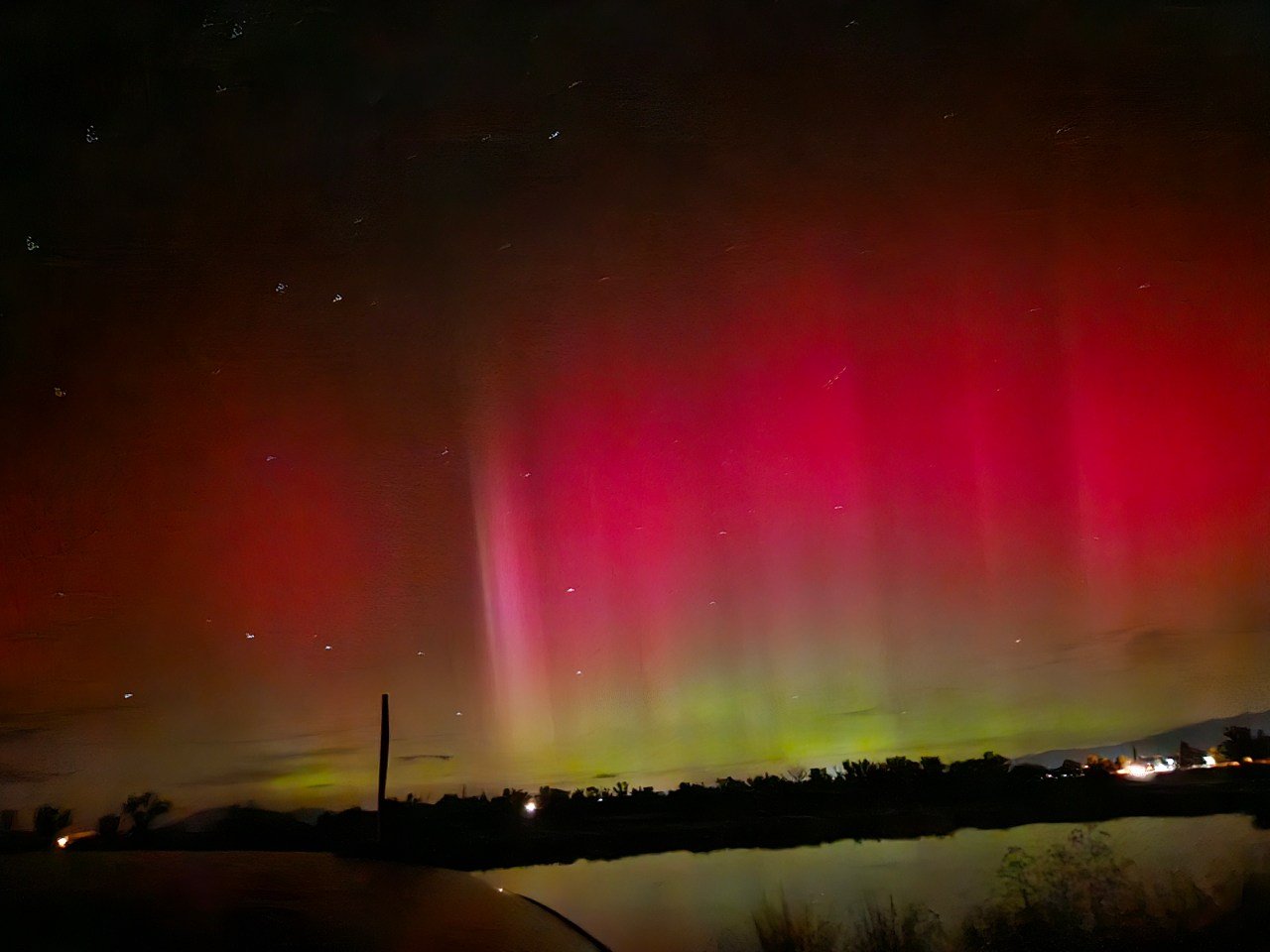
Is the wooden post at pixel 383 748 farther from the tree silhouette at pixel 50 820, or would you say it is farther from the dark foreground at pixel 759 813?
the tree silhouette at pixel 50 820

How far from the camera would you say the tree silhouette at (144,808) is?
491 cm

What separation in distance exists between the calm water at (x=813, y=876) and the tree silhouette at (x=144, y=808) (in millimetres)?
1931

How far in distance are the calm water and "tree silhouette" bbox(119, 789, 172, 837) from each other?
1.93m

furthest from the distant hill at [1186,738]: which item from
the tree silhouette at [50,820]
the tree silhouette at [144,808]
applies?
the tree silhouette at [50,820]

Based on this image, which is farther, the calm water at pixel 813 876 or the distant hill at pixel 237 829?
the distant hill at pixel 237 829

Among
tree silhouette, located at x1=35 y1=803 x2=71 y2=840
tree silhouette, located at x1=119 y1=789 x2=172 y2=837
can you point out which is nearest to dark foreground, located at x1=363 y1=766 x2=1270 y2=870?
tree silhouette, located at x1=119 y1=789 x2=172 y2=837

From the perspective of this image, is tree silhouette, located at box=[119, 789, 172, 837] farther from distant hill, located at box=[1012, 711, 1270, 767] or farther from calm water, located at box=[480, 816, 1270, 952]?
distant hill, located at box=[1012, 711, 1270, 767]

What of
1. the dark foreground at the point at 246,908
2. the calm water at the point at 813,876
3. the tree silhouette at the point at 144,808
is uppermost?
the tree silhouette at the point at 144,808

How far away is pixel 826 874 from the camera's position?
4898mm

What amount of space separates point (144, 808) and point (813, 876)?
12.4 ft

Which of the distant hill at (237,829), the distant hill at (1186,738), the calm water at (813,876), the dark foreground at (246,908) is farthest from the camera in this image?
the distant hill at (1186,738)

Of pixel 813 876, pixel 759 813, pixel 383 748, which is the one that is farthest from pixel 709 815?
pixel 383 748

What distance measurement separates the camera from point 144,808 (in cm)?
493

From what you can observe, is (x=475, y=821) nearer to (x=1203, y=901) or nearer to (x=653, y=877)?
(x=653, y=877)
